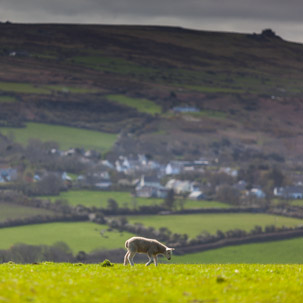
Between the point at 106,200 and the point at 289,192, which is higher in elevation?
the point at 289,192

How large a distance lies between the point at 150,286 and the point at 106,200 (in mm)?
133246

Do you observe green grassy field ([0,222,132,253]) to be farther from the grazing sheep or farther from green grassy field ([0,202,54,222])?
the grazing sheep

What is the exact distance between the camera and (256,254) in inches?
4454

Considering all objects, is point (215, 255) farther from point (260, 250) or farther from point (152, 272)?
point (152, 272)

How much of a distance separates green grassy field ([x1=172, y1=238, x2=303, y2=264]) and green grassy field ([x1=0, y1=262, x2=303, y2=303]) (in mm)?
80409

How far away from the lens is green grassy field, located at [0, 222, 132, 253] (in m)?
109

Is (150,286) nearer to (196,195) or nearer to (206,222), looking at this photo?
(206,222)

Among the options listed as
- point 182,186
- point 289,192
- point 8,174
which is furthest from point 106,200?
point 289,192

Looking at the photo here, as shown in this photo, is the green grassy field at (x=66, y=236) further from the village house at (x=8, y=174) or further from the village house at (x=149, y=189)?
the village house at (x=8, y=174)

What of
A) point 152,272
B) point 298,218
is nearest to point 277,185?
point 298,218

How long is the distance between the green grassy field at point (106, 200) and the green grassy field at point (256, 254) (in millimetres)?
27628

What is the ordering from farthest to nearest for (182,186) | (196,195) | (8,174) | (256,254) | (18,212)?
(182,186) < (8,174) < (196,195) < (18,212) < (256,254)

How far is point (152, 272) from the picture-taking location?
21.3 metres

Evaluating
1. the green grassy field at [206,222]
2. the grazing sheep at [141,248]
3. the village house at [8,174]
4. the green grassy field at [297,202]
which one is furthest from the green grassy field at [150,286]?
the village house at [8,174]
